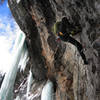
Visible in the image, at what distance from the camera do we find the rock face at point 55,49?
4195 millimetres

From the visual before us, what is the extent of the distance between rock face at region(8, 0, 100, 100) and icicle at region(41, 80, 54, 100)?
263mm

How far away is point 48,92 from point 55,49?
87.1 inches

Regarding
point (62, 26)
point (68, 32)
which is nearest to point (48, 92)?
point (68, 32)

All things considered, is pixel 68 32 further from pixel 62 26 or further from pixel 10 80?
pixel 10 80

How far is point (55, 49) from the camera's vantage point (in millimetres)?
7223

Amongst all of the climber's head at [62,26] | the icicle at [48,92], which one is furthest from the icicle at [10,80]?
the climber's head at [62,26]

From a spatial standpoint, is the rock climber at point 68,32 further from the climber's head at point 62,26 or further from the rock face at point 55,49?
the rock face at point 55,49

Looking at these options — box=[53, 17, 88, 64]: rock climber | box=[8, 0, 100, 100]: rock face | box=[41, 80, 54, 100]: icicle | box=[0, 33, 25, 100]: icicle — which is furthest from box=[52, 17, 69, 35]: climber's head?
box=[0, 33, 25, 100]: icicle

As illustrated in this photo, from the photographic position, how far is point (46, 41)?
7.37 metres

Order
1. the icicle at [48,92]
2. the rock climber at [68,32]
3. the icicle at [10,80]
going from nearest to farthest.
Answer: the rock climber at [68,32] < the icicle at [48,92] < the icicle at [10,80]

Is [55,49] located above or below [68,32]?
above

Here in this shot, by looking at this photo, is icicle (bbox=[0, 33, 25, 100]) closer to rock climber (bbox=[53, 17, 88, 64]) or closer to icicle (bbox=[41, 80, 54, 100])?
icicle (bbox=[41, 80, 54, 100])

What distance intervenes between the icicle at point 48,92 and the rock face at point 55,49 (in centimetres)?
26

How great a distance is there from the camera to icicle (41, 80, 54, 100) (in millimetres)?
7340
